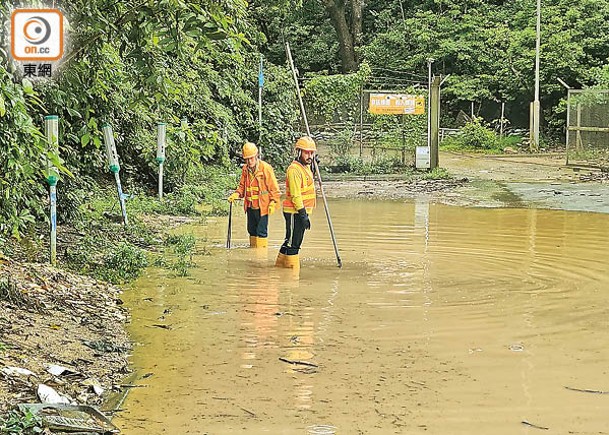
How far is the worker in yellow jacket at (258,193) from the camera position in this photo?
14.0 metres

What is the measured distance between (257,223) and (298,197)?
1.99m

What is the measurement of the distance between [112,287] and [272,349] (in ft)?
9.91

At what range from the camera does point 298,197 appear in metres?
12.3

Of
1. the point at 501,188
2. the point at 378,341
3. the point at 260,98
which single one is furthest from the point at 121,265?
the point at 260,98

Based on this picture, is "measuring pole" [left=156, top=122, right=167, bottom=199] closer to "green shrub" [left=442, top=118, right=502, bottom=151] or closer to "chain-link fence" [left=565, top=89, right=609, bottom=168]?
"chain-link fence" [left=565, top=89, right=609, bottom=168]

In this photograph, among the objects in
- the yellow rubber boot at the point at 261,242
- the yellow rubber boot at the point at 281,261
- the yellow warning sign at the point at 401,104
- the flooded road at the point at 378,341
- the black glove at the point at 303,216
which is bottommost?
the flooded road at the point at 378,341

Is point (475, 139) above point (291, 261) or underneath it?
above

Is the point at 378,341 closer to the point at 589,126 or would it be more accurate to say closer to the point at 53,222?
the point at 53,222

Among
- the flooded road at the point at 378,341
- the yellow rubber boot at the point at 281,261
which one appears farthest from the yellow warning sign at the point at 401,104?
the yellow rubber boot at the point at 281,261

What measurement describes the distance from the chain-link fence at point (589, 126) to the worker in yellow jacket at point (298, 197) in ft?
59.4

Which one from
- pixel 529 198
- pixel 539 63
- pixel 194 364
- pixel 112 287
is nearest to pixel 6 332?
pixel 194 364

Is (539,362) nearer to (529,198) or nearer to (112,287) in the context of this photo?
(112,287)

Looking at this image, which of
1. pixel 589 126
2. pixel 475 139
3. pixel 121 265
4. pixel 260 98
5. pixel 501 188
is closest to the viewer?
pixel 121 265

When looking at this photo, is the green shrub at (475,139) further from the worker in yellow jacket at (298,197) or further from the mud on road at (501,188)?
the worker in yellow jacket at (298,197)
